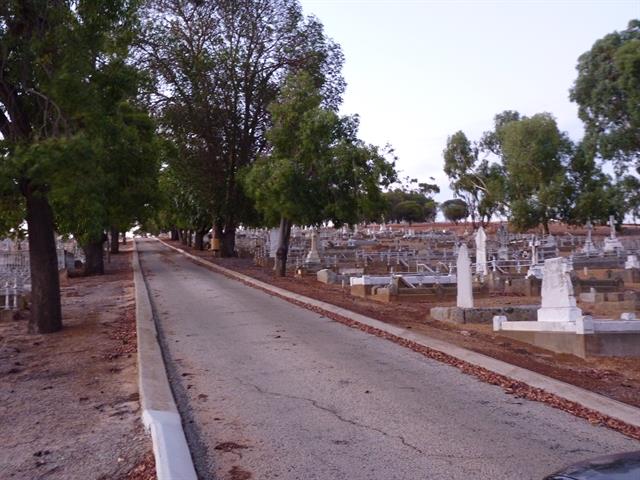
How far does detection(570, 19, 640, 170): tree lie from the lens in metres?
26.9

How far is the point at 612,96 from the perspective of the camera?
28.5m

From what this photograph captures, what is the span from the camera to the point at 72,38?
1116 centimetres

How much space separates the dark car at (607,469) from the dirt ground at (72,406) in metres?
2.96

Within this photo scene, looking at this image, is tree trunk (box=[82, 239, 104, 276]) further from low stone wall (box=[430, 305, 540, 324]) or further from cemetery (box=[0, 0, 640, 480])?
low stone wall (box=[430, 305, 540, 324])

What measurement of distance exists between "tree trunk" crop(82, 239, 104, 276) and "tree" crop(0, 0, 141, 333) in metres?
19.9

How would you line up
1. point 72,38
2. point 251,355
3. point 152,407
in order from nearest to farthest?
1. point 152,407
2. point 251,355
3. point 72,38

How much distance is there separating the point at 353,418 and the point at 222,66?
30355 millimetres

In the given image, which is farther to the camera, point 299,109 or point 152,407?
point 299,109

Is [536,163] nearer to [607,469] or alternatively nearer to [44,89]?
[44,89]

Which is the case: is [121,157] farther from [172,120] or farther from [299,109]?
[172,120]

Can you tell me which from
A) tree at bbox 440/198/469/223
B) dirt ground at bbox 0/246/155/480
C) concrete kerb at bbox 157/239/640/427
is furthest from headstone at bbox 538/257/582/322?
tree at bbox 440/198/469/223

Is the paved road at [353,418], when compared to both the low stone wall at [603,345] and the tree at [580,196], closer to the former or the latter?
the low stone wall at [603,345]

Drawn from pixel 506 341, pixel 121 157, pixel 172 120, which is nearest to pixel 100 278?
pixel 172 120

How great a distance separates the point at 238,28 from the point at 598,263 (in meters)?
20.6
